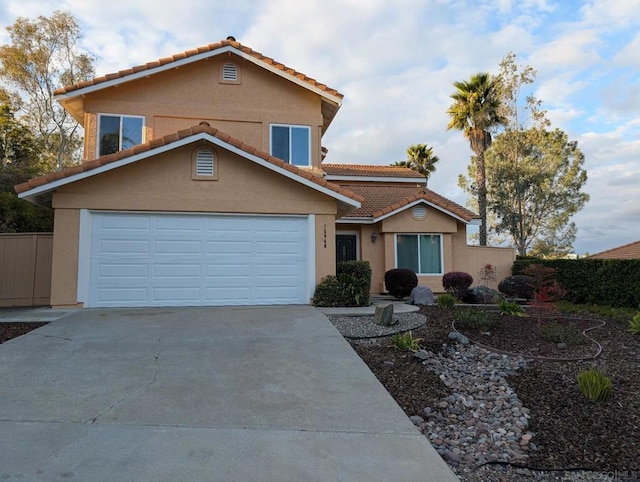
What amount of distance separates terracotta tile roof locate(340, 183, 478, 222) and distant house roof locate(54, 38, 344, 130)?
443cm

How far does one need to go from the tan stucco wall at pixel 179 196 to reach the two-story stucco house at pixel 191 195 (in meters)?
0.03

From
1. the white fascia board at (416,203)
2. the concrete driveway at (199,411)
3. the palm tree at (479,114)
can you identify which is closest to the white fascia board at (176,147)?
the concrete driveway at (199,411)

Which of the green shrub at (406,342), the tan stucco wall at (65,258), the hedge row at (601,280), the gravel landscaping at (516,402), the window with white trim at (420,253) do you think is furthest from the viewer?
the window with white trim at (420,253)

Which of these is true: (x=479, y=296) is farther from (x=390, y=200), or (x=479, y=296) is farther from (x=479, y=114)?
(x=479, y=114)

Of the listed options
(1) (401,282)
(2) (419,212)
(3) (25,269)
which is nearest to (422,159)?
(2) (419,212)

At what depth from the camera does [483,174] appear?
25266 mm

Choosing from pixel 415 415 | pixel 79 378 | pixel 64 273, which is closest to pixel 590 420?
pixel 415 415

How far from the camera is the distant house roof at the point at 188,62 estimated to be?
1220cm

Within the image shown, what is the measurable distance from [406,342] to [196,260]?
594cm

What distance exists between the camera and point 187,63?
42.7 ft

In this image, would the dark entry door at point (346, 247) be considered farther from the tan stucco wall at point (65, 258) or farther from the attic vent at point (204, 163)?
the tan stucco wall at point (65, 258)

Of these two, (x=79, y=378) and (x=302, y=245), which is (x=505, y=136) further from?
(x=79, y=378)

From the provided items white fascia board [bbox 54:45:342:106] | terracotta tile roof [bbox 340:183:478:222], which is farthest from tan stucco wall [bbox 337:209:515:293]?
white fascia board [bbox 54:45:342:106]

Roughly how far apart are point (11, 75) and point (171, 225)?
2332cm
